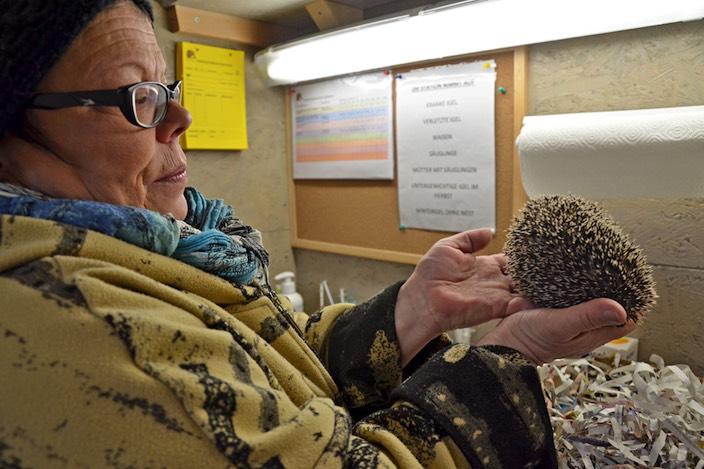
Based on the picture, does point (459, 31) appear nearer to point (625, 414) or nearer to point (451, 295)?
point (451, 295)

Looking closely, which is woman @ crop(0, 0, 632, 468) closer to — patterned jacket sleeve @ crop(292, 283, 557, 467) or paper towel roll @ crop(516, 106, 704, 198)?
patterned jacket sleeve @ crop(292, 283, 557, 467)

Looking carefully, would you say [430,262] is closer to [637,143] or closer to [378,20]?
[637,143]

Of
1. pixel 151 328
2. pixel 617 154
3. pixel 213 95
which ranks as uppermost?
pixel 213 95

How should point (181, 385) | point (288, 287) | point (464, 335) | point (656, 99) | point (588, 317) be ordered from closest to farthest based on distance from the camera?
point (181, 385), point (588, 317), point (656, 99), point (464, 335), point (288, 287)

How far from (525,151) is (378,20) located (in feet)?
1.66

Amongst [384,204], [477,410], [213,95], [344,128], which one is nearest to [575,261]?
[477,410]

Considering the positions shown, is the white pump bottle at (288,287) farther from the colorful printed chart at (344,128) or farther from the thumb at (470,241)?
the thumb at (470,241)

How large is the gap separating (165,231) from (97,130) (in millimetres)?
148

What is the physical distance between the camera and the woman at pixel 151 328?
16.9 inches

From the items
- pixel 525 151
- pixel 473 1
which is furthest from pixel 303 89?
pixel 525 151

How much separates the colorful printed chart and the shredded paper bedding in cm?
84

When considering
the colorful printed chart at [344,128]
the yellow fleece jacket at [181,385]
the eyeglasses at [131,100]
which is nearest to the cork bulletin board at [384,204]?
the colorful printed chart at [344,128]

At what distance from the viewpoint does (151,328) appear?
0.47 metres

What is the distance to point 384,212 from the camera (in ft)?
5.62
